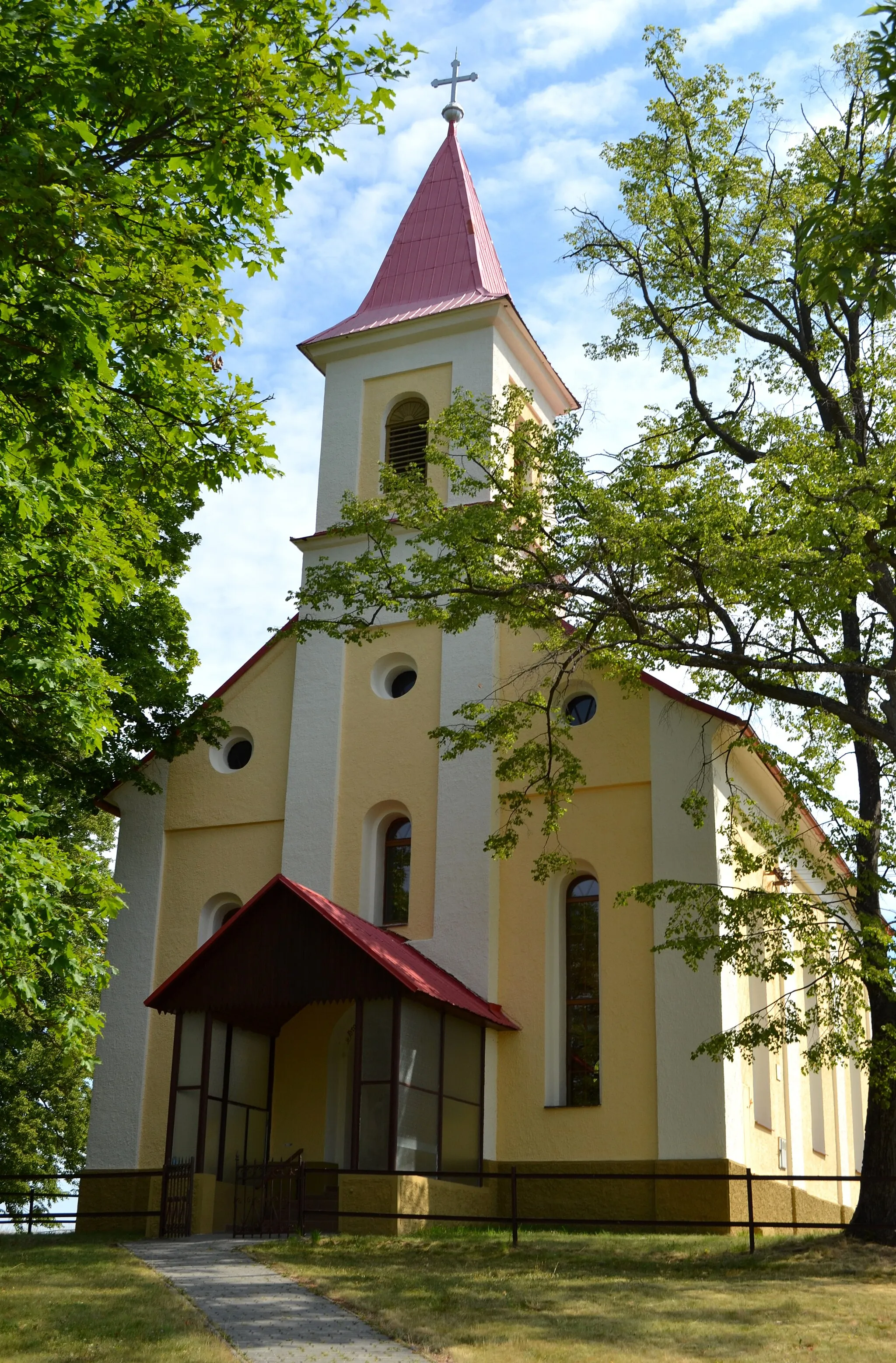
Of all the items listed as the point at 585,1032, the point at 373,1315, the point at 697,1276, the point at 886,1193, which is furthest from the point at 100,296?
the point at 585,1032

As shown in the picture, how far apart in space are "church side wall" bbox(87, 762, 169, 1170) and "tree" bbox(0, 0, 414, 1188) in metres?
7.92

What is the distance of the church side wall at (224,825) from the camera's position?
21844 mm

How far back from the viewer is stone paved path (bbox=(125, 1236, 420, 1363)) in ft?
31.5

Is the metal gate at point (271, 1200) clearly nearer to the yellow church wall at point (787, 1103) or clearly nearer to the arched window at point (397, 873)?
the arched window at point (397, 873)

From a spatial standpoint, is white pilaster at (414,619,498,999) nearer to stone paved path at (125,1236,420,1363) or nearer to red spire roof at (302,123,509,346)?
stone paved path at (125,1236,420,1363)

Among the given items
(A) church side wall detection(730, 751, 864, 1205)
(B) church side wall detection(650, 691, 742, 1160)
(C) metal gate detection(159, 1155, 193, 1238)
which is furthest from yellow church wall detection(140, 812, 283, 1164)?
(A) church side wall detection(730, 751, 864, 1205)

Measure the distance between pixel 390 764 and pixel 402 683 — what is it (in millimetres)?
1583

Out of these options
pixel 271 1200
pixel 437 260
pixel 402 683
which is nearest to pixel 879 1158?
pixel 271 1200

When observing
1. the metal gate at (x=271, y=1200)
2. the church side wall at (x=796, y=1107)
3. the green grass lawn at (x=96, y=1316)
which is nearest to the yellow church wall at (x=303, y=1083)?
the metal gate at (x=271, y=1200)

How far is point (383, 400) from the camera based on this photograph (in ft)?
82.7

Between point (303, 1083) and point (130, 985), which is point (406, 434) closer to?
point (130, 985)

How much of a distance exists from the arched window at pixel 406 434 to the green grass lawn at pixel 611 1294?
44.1 feet

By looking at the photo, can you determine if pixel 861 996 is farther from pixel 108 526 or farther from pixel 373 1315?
pixel 108 526

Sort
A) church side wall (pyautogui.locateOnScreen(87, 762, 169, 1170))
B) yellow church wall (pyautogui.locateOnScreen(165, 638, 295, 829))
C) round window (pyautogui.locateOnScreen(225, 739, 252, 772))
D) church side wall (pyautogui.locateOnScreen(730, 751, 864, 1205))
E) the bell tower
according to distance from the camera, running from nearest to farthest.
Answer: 1. church side wall (pyautogui.locateOnScreen(730, 751, 864, 1205))
2. the bell tower
3. church side wall (pyautogui.locateOnScreen(87, 762, 169, 1170))
4. yellow church wall (pyautogui.locateOnScreen(165, 638, 295, 829))
5. round window (pyautogui.locateOnScreen(225, 739, 252, 772))
